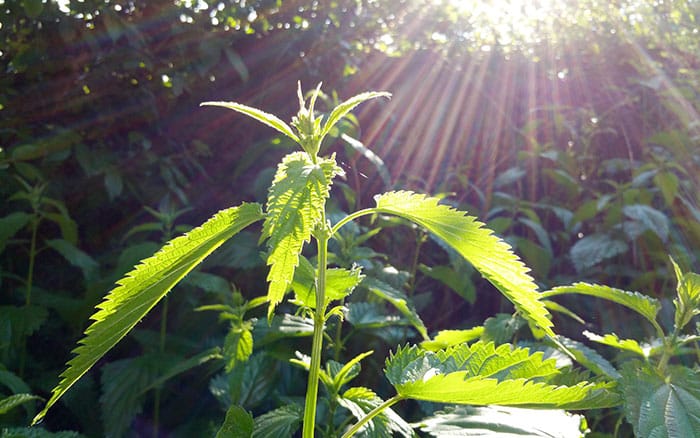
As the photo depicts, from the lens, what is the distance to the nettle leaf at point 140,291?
70cm

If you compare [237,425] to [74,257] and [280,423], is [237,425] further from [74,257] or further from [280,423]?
[74,257]

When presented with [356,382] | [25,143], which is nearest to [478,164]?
[356,382]

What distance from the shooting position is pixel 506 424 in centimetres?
95

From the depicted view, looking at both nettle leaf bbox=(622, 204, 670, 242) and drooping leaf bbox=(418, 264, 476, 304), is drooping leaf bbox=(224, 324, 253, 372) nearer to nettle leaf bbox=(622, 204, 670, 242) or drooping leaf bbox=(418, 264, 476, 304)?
drooping leaf bbox=(418, 264, 476, 304)

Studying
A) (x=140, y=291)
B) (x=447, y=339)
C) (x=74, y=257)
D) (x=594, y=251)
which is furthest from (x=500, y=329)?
(x=74, y=257)

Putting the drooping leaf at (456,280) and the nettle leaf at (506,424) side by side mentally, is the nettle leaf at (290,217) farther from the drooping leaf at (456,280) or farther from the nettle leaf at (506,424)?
the drooping leaf at (456,280)

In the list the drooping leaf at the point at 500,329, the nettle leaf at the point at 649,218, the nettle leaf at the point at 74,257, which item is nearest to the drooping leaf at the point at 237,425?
the drooping leaf at the point at 500,329

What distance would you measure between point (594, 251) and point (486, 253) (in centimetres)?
171

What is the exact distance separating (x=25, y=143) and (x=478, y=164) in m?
1.99

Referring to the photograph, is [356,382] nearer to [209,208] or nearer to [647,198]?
[209,208]

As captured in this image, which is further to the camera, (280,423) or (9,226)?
(9,226)

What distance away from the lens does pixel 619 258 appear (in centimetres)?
244

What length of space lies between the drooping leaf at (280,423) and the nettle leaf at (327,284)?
234 mm

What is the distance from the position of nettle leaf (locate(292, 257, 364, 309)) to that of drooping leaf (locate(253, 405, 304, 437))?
23cm
